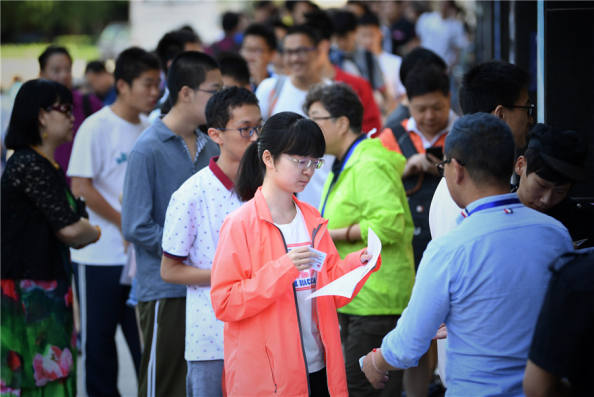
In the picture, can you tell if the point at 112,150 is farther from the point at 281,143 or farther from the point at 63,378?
the point at 281,143

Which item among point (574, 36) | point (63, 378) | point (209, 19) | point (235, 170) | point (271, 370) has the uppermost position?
point (209, 19)

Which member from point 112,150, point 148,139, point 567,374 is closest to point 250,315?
point 567,374

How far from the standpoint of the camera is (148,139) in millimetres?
4332

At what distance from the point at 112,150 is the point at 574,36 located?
309cm

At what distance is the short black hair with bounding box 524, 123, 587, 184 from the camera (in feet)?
9.32

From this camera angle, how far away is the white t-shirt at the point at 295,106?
5.88m

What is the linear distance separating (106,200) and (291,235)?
257cm

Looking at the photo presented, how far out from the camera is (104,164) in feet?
17.9

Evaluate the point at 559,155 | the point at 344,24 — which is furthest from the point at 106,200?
the point at 344,24

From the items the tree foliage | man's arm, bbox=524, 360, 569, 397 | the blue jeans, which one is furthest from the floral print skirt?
Result: the tree foliage

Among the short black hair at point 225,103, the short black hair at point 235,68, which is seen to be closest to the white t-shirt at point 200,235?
the short black hair at point 225,103

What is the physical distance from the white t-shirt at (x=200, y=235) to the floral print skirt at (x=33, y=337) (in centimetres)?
93

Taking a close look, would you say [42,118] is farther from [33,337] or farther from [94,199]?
[33,337]

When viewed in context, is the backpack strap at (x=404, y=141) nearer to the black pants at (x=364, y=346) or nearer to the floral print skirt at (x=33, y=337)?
the black pants at (x=364, y=346)
